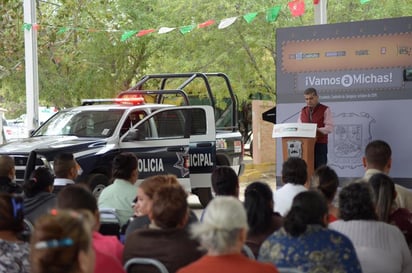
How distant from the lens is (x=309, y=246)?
3.95 meters

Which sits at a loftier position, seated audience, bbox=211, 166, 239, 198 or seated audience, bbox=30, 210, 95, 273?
seated audience, bbox=30, 210, 95, 273

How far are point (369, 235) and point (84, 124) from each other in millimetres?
8336

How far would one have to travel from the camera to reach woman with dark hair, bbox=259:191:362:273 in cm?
394

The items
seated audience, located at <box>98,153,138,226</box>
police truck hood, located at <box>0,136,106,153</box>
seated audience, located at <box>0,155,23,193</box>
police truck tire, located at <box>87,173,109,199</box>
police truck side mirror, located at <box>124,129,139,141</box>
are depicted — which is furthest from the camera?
police truck side mirror, located at <box>124,129,139,141</box>

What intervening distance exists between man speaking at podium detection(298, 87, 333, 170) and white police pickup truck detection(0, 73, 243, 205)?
9.13 ft

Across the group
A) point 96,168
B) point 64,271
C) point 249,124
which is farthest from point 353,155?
point 249,124

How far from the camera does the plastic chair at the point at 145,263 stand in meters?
4.09

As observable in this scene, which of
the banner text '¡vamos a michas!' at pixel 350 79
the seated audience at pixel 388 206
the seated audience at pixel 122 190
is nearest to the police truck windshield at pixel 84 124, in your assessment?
the banner text '¡vamos a michas!' at pixel 350 79

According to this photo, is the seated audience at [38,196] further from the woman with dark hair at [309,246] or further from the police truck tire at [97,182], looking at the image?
the police truck tire at [97,182]

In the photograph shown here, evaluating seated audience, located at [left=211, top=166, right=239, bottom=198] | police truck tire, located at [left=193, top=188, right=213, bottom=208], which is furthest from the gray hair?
police truck tire, located at [left=193, top=188, right=213, bottom=208]

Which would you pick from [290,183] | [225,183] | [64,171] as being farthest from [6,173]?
[290,183]

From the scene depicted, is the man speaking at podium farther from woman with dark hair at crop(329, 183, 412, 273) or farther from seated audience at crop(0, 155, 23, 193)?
woman with dark hair at crop(329, 183, 412, 273)

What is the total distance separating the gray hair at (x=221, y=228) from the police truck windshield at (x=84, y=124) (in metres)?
8.54

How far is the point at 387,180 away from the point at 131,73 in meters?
17.5
